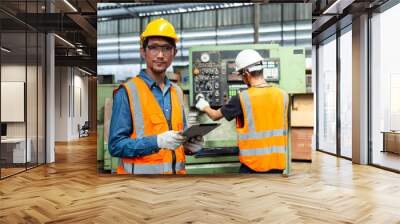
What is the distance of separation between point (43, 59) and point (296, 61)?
4384mm

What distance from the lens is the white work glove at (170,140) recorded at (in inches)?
195

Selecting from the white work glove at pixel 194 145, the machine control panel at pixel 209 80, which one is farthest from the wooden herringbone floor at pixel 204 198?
the machine control panel at pixel 209 80

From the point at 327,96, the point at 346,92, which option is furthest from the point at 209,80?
the point at 327,96

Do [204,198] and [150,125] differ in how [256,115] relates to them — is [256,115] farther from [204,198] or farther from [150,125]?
[204,198]

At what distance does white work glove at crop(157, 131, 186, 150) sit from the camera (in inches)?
195

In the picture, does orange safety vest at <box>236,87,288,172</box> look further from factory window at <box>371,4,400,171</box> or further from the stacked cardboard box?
factory window at <box>371,4,400,171</box>

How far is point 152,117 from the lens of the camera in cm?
495

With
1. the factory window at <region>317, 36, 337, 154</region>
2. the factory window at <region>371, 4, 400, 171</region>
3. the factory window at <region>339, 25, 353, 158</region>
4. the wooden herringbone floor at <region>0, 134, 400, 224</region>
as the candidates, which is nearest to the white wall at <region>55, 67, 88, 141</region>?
the wooden herringbone floor at <region>0, 134, 400, 224</region>

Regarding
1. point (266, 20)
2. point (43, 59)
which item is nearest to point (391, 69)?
point (266, 20)

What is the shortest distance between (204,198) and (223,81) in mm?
1778

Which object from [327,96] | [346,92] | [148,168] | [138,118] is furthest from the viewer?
[327,96]

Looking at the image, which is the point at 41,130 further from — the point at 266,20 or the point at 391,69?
the point at 391,69

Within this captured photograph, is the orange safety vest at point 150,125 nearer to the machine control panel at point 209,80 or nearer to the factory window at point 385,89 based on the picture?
the machine control panel at point 209,80

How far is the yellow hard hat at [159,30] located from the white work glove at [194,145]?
1.34 m
